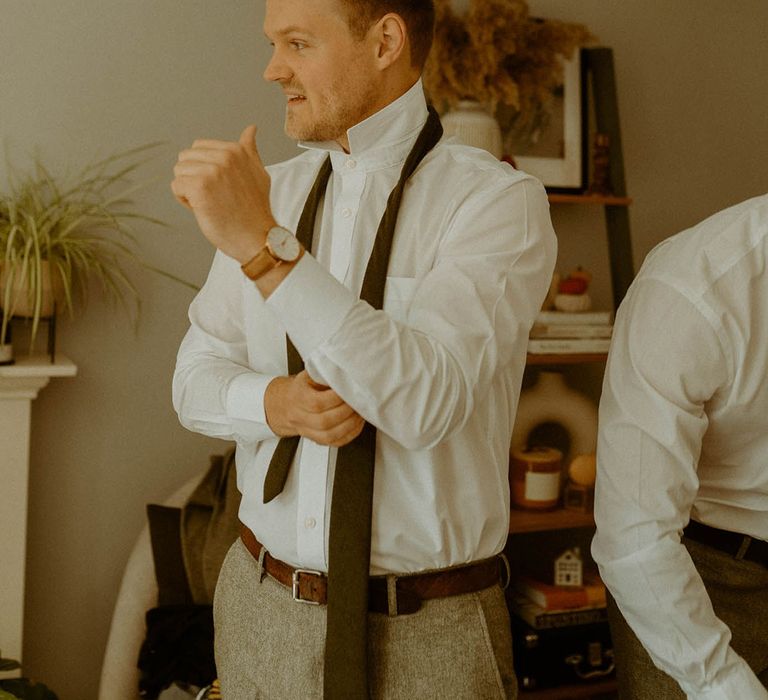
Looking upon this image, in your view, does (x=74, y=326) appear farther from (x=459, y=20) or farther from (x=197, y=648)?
(x=459, y=20)

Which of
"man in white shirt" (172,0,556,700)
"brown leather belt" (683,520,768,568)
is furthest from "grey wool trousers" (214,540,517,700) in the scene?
"brown leather belt" (683,520,768,568)

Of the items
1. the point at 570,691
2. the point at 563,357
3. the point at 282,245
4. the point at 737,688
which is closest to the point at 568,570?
the point at 570,691

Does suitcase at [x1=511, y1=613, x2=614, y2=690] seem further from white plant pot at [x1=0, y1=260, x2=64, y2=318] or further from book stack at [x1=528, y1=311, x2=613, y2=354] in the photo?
white plant pot at [x1=0, y1=260, x2=64, y2=318]

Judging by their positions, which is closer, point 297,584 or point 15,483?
point 297,584

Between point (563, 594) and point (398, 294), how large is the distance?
1.53m

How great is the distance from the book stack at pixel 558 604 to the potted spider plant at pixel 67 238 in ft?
4.17

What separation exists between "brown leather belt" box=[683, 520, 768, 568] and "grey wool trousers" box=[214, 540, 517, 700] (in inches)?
13.3

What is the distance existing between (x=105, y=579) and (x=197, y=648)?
0.45m

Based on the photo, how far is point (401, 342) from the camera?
989 millimetres

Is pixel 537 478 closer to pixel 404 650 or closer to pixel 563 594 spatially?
pixel 563 594

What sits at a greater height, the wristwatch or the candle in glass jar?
the wristwatch

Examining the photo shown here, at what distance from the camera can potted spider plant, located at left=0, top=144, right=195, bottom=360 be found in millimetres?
1957

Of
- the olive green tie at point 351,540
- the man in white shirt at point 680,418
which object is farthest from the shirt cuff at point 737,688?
the olive green tie at point 351,540

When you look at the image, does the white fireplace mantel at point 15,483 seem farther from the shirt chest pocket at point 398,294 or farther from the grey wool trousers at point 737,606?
the grey wool trousers at point 737,606
